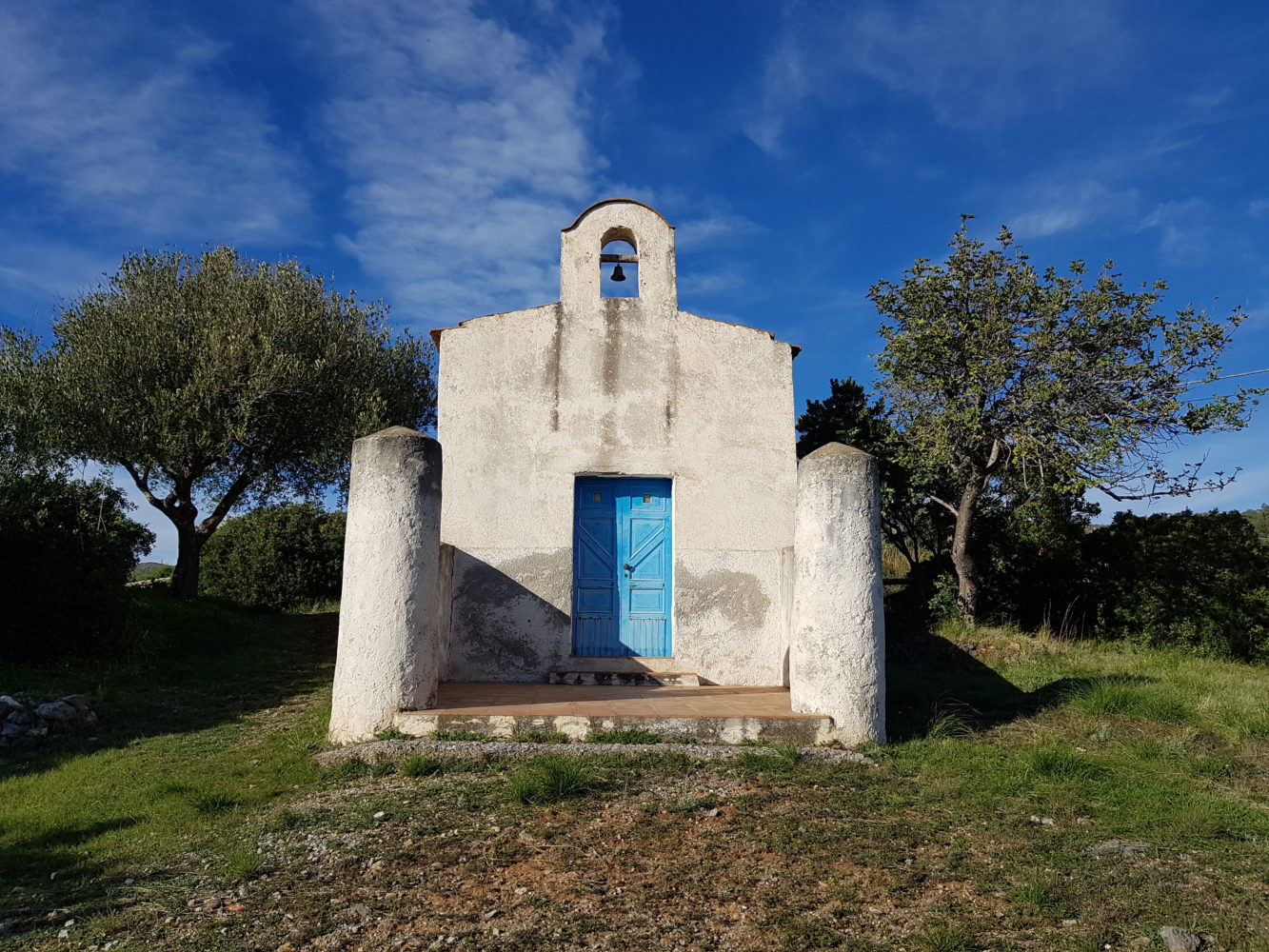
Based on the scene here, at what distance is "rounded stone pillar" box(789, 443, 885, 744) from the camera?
22.6 feet

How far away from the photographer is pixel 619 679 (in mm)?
8828

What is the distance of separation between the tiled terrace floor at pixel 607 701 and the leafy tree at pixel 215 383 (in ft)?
23.4

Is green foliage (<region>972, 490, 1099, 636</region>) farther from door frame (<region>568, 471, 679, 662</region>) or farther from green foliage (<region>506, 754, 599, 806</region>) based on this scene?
green foliage (<region>506, 754, 599, 806</region>)

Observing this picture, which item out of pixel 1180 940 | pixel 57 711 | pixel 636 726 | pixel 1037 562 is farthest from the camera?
pixel 1037 562

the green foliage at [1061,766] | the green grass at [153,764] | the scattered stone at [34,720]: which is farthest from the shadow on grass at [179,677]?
the green foliage at [1061,766]

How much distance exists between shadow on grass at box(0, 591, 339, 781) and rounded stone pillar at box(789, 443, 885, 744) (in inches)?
225

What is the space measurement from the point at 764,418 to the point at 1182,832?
211 inches

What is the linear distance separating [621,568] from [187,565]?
10600mm

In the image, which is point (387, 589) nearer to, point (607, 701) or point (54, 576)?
point (607, 701)

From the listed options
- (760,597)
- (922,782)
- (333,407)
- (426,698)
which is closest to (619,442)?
(760,597)

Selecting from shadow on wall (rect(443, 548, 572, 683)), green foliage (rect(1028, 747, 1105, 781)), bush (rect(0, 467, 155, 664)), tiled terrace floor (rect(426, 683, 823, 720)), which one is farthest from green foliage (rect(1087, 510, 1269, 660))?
bush (rect(0, 467, 155, 664))

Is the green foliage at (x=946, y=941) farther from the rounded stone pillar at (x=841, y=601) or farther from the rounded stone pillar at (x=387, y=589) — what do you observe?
the rounded stone pillar at (x=387, y=589)

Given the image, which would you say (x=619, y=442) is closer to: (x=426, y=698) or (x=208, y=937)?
(x=426, y=698)

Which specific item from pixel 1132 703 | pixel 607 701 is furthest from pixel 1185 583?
pixel 607 701
